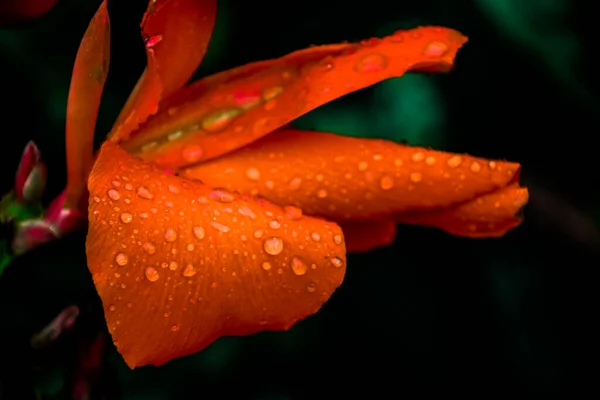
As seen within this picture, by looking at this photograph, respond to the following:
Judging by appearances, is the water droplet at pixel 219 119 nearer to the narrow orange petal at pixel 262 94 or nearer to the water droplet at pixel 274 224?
the narrow orange petal at pixel 262 94

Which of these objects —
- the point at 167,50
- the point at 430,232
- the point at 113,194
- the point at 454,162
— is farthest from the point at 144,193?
the point at 430,232

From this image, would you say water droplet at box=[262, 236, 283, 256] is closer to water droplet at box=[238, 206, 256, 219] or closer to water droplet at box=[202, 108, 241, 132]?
water droplet at box=[238, 206, 256, 219]

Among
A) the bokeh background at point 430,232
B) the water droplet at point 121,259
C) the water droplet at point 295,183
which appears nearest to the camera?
the water droplet at point 121,259

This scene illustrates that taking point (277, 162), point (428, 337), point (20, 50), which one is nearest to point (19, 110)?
point (20, 50)

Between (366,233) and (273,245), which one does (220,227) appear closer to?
(273,245)

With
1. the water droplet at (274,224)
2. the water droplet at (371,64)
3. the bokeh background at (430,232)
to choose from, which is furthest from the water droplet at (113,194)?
the bokeh background at (430,232)
